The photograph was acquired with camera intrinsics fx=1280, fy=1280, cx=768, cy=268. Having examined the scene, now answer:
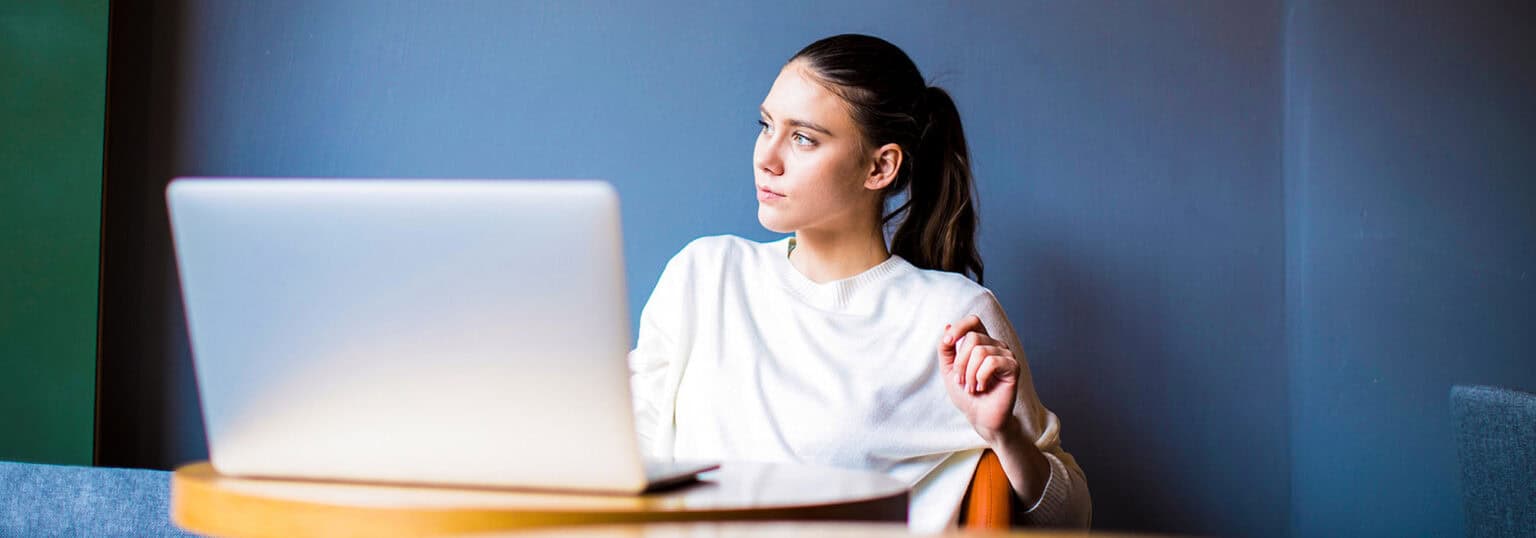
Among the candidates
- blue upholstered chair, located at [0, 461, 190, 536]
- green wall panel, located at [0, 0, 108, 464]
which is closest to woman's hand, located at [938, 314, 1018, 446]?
blue upholstered chair, located at [0, 461, 190, 536]

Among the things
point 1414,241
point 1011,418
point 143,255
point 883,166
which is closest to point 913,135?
point 883,166

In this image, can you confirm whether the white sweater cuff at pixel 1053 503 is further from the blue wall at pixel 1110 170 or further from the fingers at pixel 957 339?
the blue wall at pixel 1110 170

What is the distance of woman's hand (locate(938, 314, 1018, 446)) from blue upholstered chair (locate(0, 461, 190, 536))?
1.03 meters

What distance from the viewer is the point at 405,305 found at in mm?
747

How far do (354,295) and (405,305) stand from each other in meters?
0.03

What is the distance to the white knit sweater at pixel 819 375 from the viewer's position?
5.07 ft

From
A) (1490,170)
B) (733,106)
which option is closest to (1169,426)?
(1490,170)

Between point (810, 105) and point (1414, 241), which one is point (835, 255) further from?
point (1414, 241)

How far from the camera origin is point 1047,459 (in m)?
1.48

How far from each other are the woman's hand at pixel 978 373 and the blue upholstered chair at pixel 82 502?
1.03 m

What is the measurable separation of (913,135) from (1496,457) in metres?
0.84

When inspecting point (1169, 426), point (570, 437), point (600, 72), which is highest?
point (600, 72)

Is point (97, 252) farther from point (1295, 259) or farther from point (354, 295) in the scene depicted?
point (1295, 259)

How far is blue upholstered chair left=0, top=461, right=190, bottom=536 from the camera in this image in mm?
1619
